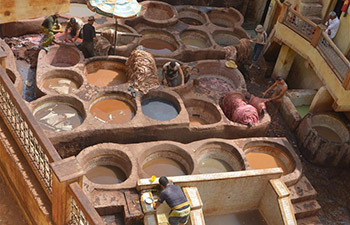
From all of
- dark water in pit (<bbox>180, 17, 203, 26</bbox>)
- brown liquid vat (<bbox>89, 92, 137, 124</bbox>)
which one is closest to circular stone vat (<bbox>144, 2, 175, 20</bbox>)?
dark water in pit (<bbox>180, 17, 203, 26</bbox>)

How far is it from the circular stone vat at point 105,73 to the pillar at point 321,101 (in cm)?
702

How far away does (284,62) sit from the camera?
1650 centimetres

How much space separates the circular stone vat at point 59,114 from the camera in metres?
11.4

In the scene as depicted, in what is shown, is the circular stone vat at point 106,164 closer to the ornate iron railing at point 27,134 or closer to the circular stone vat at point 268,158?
the ornate iron railing at point 27,134

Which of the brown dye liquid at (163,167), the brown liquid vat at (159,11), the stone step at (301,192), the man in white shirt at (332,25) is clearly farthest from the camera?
the brown liquid vat at (159,11)

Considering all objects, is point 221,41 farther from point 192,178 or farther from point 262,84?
point 192,178

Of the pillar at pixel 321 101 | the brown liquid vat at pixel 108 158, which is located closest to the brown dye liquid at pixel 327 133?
the pillar at pixel 321 101

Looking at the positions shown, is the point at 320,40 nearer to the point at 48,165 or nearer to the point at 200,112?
the point at 200,112

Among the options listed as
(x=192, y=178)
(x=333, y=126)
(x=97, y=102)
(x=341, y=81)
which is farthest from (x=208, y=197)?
(x=333, y=126)

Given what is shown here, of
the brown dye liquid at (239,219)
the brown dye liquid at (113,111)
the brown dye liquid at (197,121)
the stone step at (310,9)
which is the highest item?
the stone step at (310,9)

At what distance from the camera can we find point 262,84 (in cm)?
1684

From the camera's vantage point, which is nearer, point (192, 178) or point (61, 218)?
point (61, 218)

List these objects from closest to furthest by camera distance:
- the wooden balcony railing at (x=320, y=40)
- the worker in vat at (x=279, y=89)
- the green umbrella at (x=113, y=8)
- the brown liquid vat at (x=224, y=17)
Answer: the wooden balcony railing at (x=320, y=40)
the green umbrella at (x=113, y=8)
the worker in vat at (x=279, y=89)
the brown liquid vat at (x=224, y=17)

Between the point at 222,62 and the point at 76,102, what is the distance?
6.20m
